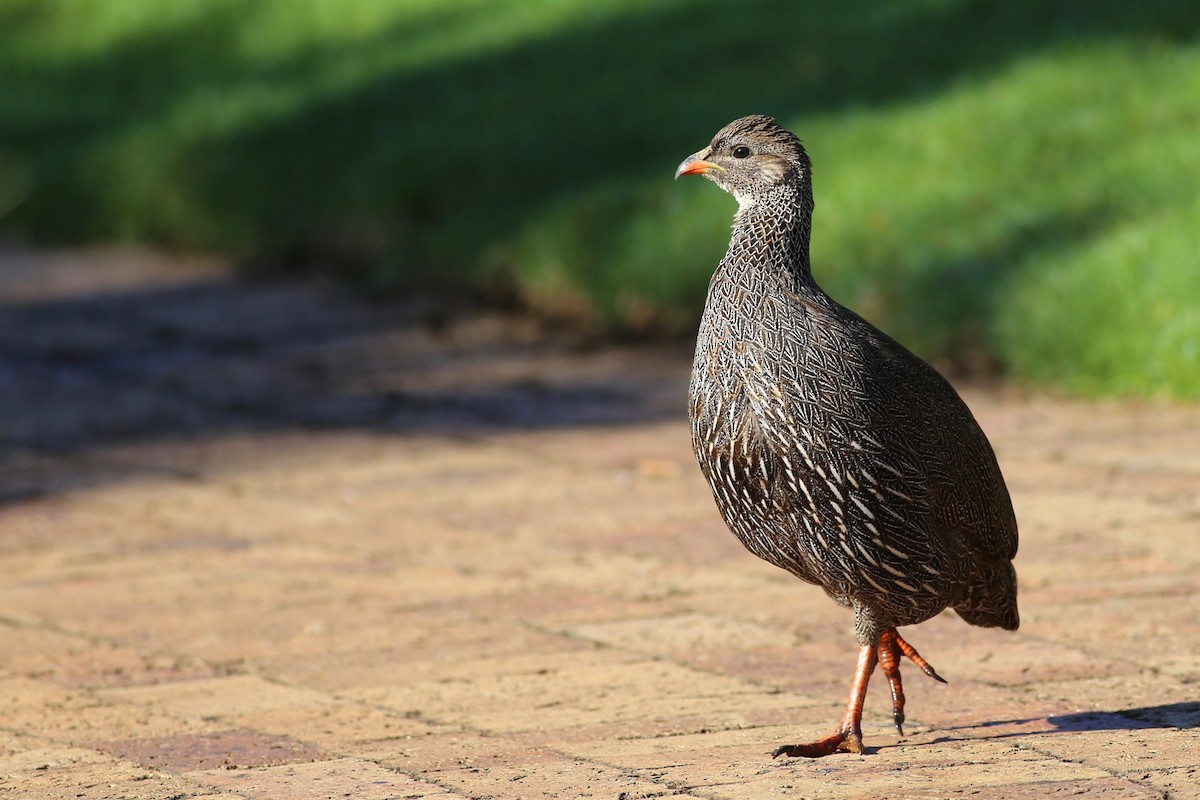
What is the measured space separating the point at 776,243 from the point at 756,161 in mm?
266

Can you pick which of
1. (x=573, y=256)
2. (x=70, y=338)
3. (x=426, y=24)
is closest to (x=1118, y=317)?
(x=573, y=256)

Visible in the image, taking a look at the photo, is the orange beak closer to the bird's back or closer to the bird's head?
the bird's head

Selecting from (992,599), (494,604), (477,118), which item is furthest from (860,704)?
(477,118)

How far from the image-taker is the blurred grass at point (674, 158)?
29.3 ft

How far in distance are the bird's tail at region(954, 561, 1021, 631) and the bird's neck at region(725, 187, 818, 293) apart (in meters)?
0.84

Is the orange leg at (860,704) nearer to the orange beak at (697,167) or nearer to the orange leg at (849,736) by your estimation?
the orange leg at (849,736)

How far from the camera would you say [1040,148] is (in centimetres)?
1012

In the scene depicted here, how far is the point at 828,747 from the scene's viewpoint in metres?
4.22

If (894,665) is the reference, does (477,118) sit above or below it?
above

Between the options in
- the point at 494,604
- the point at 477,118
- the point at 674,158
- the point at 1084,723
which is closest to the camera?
the point at 1084,723

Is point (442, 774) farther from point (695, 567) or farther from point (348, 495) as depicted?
point (348, 495)

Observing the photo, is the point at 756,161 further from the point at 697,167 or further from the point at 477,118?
the point at 477,118

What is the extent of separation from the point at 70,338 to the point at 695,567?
18.7ft

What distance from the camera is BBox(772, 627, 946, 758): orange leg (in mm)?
4199
